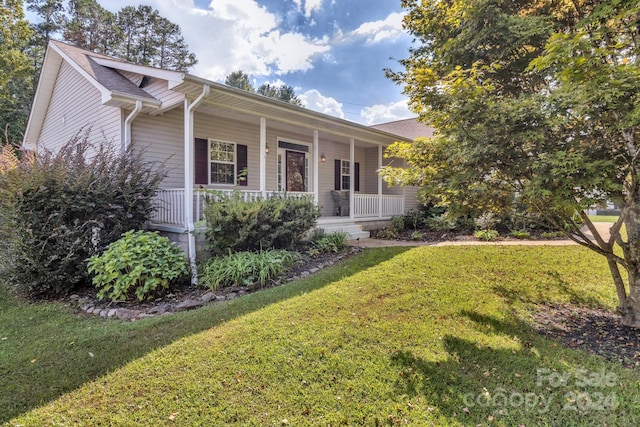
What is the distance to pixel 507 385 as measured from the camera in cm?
257

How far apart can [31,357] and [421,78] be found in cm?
510

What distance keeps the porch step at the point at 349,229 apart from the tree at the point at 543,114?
429 cm

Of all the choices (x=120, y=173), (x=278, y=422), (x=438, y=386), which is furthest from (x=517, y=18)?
(x=120, y=173)

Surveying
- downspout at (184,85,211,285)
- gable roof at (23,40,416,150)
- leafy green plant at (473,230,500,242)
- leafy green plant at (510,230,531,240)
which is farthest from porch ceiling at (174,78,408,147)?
leafy green plant at (510,230,531,240)

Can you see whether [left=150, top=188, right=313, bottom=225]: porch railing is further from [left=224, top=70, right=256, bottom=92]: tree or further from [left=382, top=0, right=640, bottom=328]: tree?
[left=224, top=70, right=256, bottom=92]: tree

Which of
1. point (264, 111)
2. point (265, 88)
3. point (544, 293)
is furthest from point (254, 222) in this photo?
point (265, 88)

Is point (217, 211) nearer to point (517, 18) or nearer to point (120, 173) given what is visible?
point (120, 173)

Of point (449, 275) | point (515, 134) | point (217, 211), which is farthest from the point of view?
point (217, 211)

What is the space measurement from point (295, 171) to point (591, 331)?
8469mm

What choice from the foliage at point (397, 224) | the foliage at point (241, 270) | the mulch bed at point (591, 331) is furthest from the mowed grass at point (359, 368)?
the foliage at point (397, 224)

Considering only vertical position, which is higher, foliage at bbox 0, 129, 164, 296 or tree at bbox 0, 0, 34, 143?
tree at bbox 0, 0, 34, 143

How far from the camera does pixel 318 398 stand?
7.97 ft

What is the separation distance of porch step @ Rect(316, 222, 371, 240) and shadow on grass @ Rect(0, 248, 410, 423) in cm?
323

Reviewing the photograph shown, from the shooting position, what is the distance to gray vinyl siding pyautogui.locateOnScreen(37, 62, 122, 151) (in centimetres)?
751
